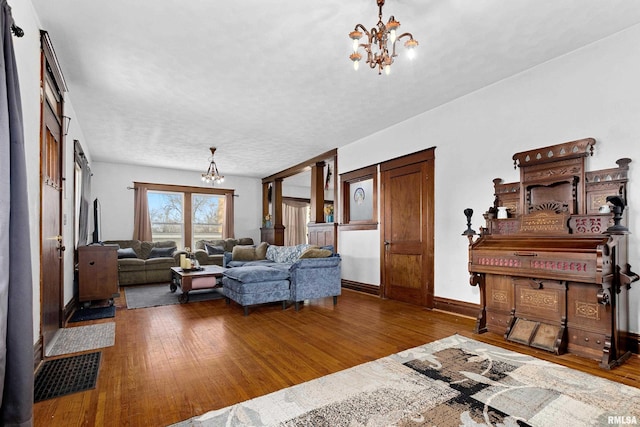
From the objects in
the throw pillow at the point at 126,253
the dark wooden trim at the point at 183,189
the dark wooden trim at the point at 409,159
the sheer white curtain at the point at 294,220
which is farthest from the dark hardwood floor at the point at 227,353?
the sheer white curtain at the point at 294,220

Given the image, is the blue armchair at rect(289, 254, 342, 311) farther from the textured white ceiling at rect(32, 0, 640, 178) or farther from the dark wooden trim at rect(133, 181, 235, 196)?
the dark wooden trim at rect(133, 181, 235, 196)

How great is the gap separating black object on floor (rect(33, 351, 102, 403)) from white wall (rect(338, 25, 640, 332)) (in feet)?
12.9

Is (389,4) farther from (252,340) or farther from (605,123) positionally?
(252,340)

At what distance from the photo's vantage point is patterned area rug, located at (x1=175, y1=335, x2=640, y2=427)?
6.01 ft

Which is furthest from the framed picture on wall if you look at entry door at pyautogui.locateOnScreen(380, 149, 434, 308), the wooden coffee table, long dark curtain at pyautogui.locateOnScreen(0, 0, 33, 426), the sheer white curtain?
the sheer white curtain

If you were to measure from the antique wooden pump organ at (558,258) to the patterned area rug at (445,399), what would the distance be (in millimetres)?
497

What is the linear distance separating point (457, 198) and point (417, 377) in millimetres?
2575

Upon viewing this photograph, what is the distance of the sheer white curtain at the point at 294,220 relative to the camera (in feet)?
36.2

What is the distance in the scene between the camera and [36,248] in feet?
8.50

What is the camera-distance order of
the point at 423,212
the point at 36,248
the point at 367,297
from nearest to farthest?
the point at 36,248
the point at 423,212
the point at 367,297

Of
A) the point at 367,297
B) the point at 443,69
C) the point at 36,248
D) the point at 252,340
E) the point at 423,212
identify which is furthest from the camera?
the point at 367,297

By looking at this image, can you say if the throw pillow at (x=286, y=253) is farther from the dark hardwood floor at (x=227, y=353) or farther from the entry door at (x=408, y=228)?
the entry door at (x=408, y=228)

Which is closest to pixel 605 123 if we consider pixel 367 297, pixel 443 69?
pixel 443 69

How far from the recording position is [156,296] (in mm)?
5473
